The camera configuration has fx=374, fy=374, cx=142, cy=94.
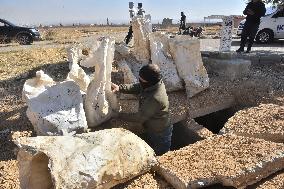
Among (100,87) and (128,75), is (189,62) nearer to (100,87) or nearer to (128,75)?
(128,75)

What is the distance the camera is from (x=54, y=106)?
4125 millimetres

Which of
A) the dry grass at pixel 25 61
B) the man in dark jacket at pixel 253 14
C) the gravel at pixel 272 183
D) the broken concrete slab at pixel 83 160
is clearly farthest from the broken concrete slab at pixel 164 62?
the man in dark jacket at pixel 253 14

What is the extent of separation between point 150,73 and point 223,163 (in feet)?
4.16

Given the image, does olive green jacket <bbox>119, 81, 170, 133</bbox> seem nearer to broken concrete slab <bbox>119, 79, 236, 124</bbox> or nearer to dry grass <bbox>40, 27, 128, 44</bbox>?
broken concrete slab <bbox>119, 79, 236, 124</bbox>

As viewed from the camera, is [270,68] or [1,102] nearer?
[1,102]

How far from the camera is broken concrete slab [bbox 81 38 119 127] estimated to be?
14.5ft

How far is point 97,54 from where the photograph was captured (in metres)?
4.47

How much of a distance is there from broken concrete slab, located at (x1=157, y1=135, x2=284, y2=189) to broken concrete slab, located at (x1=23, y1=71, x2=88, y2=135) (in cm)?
111

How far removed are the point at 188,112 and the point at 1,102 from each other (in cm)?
283

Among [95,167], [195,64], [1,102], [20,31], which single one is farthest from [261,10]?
[20,31]

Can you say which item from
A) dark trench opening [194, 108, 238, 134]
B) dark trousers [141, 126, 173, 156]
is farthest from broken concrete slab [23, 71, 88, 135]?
dark trench opening [194, 108, 238, 134]

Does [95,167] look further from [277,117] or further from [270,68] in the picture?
[270,68]

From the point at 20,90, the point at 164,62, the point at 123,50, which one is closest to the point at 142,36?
the point at 123,50

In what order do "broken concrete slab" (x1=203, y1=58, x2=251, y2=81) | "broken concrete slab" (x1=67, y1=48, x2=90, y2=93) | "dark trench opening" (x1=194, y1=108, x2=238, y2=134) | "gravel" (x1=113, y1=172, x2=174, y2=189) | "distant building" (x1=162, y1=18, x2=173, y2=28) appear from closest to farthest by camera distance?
"gravel" (x1=113, y1=172, x2=174, y2=189), "broken concrete slab" (x1=67, y1=48, x2=90, y2=93), "dark trench opening" (x1=194, y1=108, x2=238, y2=134), "broken concrete slab" (x1=203, y1=58, x2=251, y2=81), "distant building" (x1=162, y1=18, x2=173, y2=28)
